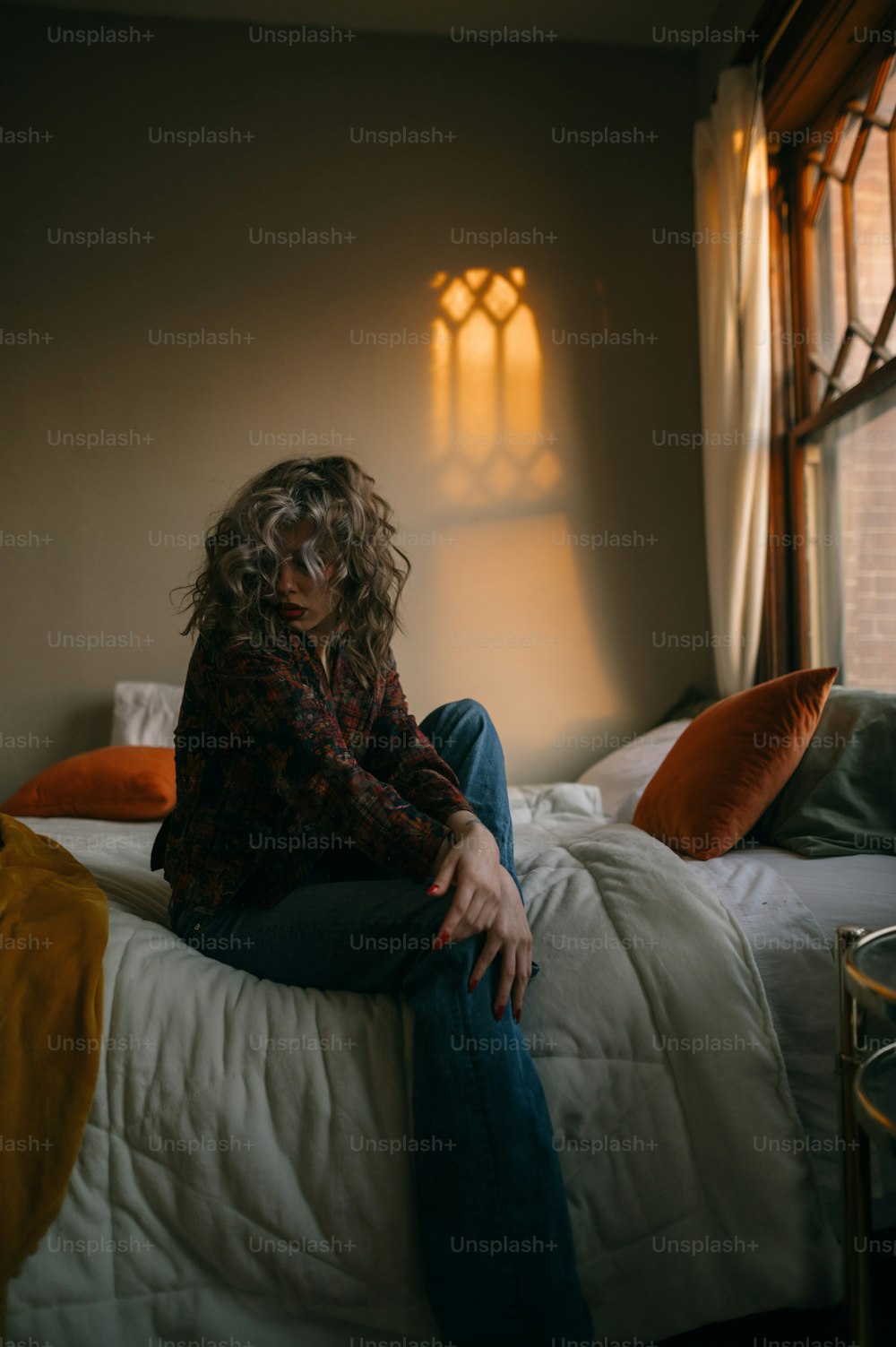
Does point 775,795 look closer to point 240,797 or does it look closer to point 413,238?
point 240,797

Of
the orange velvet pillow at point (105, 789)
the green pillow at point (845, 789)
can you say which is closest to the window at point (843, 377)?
the green pillow at point (845, 789)

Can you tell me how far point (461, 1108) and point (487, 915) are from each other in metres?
0.20

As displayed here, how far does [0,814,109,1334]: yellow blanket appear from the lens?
90 centimetres

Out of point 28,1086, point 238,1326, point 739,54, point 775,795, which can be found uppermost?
point 739,54

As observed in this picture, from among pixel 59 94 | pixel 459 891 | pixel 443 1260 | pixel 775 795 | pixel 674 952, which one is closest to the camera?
pixel 443 1260

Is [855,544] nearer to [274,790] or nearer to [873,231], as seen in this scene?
[873,231]

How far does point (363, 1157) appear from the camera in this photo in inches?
37.5

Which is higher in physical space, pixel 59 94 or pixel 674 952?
pixel 59 94

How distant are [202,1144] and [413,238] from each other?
294 cm

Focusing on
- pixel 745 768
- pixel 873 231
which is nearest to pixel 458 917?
pixel 745 768

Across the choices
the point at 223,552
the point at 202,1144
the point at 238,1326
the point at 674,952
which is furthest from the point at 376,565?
the point at 238,1326

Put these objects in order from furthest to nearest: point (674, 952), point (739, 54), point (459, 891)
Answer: point (739, 54)
point (674, 952)
point (459, 891)

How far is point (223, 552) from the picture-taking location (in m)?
1.19

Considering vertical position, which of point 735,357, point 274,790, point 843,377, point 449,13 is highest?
point 449,13
